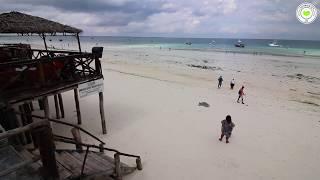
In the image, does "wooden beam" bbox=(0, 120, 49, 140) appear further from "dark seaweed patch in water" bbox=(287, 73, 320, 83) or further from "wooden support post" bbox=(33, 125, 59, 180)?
"dark seaweed patch in water" bbox=(287, 73, 320, 83)

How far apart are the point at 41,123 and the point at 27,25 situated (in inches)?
319

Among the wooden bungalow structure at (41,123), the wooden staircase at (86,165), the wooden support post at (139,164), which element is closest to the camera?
the wooden bungalow structure at (41,123)

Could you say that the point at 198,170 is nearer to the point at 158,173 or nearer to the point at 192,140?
the point at 158,173

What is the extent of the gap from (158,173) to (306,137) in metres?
8.16

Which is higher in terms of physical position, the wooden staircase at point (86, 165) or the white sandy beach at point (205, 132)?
the wooden staircase at point (86, 165)

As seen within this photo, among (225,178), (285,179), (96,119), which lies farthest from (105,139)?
(285,179)

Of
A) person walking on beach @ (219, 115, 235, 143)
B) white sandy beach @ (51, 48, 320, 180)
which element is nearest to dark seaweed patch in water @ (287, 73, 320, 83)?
white sandy beach @ (51, 48, 320, 180)

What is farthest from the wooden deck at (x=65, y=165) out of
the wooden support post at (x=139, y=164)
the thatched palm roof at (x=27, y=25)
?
the thatched palm roof at (x=27, y=25)

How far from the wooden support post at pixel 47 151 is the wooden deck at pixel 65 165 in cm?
23

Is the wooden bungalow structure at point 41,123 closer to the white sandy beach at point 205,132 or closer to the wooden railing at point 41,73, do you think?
the wooden railing at point 41,73

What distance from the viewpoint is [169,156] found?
1025 cm

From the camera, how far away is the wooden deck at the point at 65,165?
4.78 m

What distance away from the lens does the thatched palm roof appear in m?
10.3

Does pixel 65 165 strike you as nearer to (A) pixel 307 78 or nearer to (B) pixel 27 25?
(B) pixel 27 25
